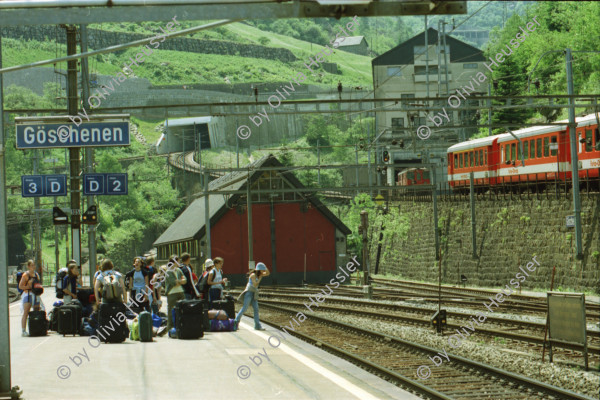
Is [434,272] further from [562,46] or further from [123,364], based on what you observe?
[123,364]

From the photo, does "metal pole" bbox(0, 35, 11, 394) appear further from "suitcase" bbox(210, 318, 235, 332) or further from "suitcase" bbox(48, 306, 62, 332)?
"suitcase" bbox(210, 318, 235, 332)

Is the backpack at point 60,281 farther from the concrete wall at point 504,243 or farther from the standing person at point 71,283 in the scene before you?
the concrete wall at point 504,243

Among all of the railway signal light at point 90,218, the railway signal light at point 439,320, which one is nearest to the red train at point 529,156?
the railway signal light at point 439,320

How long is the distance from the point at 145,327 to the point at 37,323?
3.01 metres

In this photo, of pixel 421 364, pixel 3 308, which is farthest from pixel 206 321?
pixel 3 308

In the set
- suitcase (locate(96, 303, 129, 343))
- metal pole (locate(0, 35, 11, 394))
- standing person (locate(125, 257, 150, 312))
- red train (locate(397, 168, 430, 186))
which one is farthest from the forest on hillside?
metal pole (locate(0, 35, 11, 394))

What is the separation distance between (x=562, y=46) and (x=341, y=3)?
66556 millimetres

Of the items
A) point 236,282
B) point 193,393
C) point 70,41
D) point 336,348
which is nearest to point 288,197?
point 236,282

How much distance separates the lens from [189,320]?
17250mm

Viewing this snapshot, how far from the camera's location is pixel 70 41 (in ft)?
70.4

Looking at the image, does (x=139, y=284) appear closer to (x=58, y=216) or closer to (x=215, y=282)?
(x=215, y=282)

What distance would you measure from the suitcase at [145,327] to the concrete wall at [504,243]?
1993 centimetres

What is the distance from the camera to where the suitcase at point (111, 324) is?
1683cm

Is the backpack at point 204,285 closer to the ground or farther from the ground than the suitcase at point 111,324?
farther from the ground
